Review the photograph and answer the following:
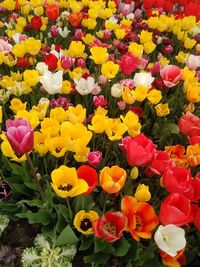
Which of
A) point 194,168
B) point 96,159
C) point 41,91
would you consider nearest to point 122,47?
point 41,91

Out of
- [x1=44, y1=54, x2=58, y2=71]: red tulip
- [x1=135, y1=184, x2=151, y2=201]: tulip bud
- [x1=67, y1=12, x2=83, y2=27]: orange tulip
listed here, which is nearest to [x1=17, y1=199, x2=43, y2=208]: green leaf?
[x1=135, y1=184, x2=151, y2=201]: tulip bud

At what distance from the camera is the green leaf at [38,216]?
188 cm

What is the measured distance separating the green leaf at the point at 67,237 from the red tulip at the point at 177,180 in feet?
1.55

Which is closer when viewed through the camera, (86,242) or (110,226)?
(110,226)

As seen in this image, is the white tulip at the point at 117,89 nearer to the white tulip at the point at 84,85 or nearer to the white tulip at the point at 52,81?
the white tulip at the point at 84,85

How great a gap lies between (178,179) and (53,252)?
2.20ft

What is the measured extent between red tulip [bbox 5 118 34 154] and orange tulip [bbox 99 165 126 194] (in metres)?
0.35

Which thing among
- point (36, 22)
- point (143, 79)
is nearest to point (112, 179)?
point (143, 79)

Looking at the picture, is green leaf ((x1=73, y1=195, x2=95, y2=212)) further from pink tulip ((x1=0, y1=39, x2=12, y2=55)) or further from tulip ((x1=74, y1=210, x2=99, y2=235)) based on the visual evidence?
pink tulip ((x1=0, y1=39, x2=12, y2=55))

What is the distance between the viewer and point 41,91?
104 inches

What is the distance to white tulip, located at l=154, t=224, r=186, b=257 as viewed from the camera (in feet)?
5.12

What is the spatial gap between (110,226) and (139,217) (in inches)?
5.7

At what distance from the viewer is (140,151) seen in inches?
68.8

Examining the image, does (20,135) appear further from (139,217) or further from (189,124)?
(189,124)
